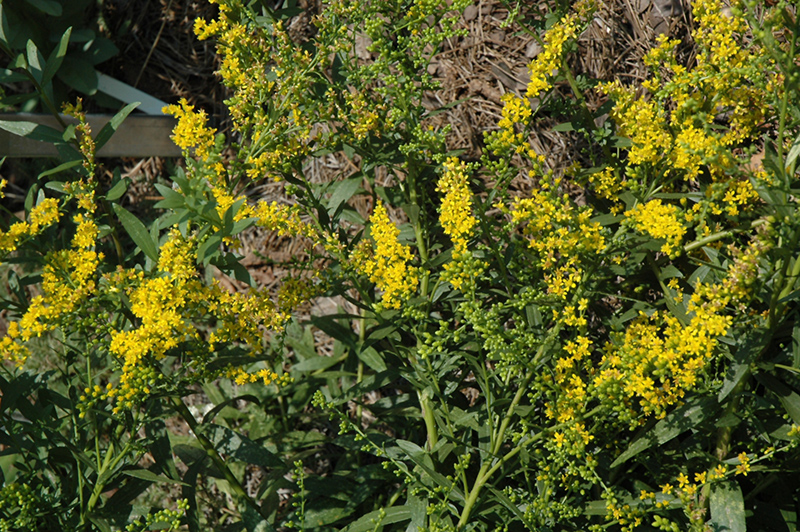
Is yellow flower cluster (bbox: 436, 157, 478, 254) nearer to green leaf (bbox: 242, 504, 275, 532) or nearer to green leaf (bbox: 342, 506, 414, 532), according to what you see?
green leaf (bbox: 342, 506, 414, 532)

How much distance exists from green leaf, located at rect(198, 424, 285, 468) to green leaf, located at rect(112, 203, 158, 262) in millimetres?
644

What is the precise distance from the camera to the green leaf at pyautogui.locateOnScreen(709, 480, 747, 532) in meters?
1.59

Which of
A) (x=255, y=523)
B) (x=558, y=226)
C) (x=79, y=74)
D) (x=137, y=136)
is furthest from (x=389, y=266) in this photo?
(x=79, y=74)

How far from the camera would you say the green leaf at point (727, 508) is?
1.59m

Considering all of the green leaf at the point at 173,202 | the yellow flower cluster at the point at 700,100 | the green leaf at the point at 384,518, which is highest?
the yellow flower cluster at the point at 700,100

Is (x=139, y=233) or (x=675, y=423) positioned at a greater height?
(x=139, y=233)

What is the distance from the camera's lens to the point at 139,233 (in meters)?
1.76

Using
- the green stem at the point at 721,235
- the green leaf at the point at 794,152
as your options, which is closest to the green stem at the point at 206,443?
the green stem at the point at 721,235

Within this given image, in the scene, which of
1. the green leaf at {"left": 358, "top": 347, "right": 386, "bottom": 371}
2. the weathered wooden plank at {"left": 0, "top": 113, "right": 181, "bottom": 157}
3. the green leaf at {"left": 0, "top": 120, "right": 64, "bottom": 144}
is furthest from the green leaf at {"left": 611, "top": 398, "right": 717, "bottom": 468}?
the weathered wooden plank at {"left": 0, "top": 113, "right": 181, "bottom": 157}

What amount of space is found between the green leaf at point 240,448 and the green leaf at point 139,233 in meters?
0.64

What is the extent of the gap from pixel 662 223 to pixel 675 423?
0.53 m

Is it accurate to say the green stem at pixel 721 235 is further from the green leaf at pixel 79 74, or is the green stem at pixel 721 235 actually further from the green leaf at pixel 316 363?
the green leaf at pixel 79 74

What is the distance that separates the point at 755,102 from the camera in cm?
179

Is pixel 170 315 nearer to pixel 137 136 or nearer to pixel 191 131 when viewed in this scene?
pixel 191 131
